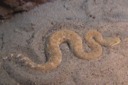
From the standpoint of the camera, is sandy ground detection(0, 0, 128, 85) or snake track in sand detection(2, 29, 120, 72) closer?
sandy ground detection(0, 0, 128, 85)

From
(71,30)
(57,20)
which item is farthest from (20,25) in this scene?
(71,30)

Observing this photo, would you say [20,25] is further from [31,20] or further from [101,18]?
[101,18]

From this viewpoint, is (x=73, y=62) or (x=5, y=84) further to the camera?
(x=73, y=62)

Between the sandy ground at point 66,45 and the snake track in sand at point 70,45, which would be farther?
the snake track in sand at point 70,45
